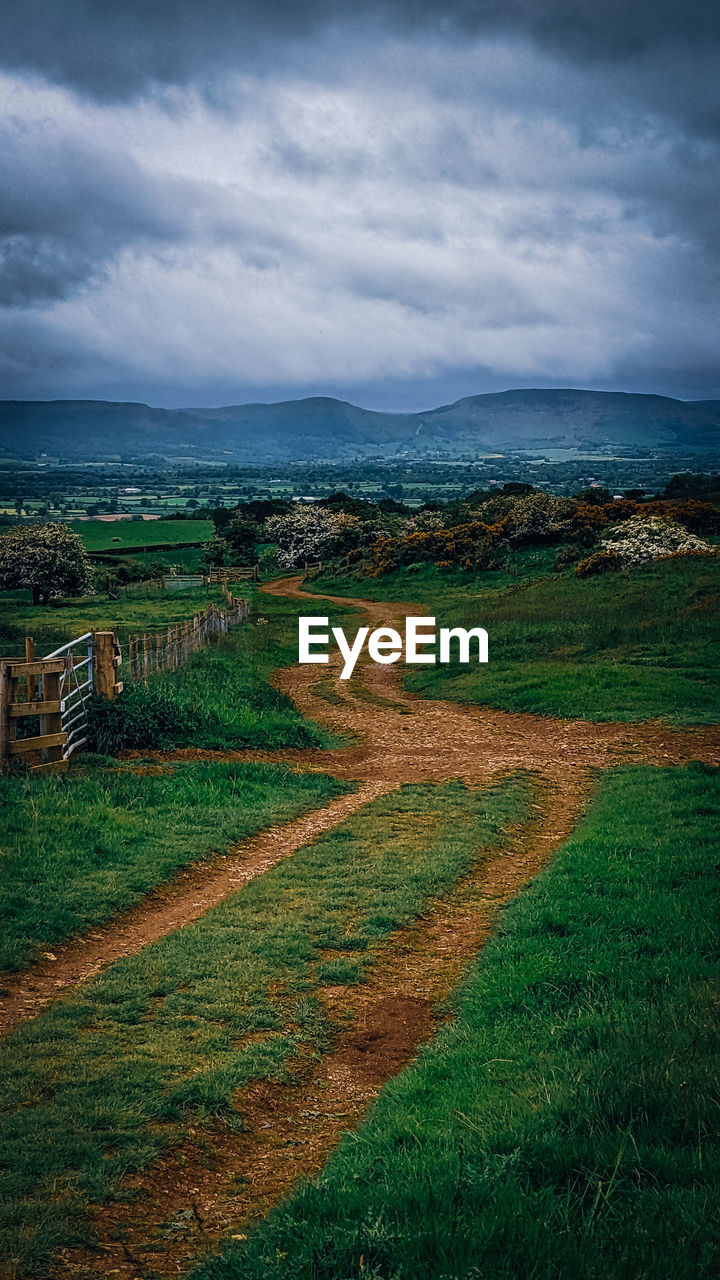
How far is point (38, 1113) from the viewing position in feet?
17.8

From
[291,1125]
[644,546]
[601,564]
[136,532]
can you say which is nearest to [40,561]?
[136,532]

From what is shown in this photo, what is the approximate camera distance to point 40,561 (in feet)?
156

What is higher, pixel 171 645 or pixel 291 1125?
pixel 171 645

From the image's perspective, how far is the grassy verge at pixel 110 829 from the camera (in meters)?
8.81

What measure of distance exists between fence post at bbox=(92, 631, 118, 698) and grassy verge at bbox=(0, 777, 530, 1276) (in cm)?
607

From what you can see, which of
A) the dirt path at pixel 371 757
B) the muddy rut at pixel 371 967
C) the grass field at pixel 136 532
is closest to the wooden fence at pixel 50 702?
the dirt path at pixel 371 757

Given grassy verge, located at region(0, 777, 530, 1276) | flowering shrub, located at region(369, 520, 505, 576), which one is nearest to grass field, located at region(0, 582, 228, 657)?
flowering shrub, located at region(369, 520, 505, 576)

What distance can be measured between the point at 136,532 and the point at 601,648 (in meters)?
49.8

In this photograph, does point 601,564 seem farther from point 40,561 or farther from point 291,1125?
point 291,1125

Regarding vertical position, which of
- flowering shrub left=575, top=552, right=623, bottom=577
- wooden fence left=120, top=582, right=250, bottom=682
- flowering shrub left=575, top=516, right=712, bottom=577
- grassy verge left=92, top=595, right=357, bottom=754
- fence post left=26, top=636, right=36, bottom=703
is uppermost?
flowering shrub left=575, top=516, right=712, bottom=577

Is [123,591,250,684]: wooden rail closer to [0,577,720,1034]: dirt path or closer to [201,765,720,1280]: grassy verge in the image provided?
[0,577,720,1034]: dirt path

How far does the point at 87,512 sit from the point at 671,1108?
63.6 metres

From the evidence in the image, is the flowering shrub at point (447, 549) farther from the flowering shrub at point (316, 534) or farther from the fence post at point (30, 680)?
the fence post at point (30, 680)

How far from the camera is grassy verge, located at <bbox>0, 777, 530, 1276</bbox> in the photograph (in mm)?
4926
